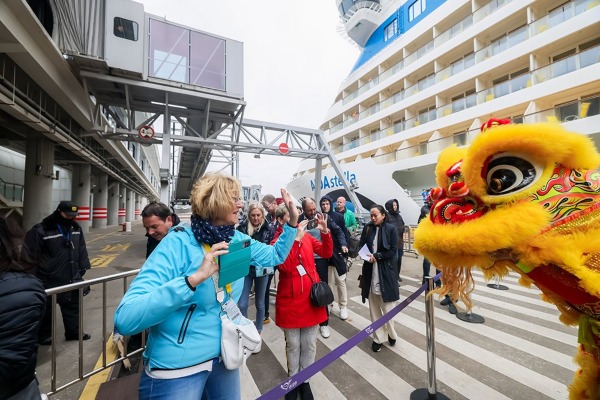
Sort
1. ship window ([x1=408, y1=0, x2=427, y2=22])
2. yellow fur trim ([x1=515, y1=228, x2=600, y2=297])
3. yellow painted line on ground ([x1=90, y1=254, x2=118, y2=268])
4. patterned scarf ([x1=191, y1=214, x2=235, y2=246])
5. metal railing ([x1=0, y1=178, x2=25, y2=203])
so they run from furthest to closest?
1. ship window ([x1=408, y1=0, x2=427, y2=22])
2. metal railing ([x1=0, y1=178, x2=25, y2=203])
3. yellow painted line on ground ([x1=90, y1=254, x2=118, y2=268])
4. patterned scarf ([x1=191, y1=214, x2=235, y2=246])
5. yellow fur trim ([x1=515, y1=228, x2=600, y2=297])

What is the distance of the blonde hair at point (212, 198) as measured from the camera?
1.30 meters

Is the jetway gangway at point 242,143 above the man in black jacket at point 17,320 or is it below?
above

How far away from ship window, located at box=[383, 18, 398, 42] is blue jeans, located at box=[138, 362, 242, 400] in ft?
74.8

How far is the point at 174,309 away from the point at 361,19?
25.4m

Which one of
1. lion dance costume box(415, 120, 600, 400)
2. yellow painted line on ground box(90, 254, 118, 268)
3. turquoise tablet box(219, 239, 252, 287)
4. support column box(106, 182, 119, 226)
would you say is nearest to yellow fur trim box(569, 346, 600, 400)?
lion dance costume box(415, 120, 600, 400)

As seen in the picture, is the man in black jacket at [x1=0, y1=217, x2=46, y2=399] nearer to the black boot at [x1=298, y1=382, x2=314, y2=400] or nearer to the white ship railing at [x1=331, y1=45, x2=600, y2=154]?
the black boot at [x1=298, y1=382, x2=314, y2=400]

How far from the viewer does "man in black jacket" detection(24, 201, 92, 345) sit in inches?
126

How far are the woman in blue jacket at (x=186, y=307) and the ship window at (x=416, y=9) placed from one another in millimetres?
20952

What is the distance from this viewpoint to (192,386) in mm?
1190

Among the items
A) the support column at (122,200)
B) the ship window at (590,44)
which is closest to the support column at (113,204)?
the support column at (122,200)

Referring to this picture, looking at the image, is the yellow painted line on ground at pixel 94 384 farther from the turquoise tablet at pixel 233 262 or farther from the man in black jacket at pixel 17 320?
the turquoise tablet at pixel 233 262

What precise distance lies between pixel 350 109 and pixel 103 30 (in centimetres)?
1695

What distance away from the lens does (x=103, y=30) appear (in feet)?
23.8

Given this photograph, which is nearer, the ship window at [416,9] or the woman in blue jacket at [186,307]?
the woman in blue jacket at [186,307]
